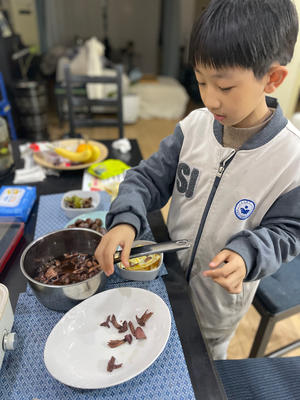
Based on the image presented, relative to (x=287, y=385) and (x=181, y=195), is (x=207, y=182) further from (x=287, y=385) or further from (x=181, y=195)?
(x=287, y=385)

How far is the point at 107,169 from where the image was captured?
1.22 metres

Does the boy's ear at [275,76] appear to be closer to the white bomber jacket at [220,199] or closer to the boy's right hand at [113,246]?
the white bomber jacket at [220,199]

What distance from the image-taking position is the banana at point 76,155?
1.23 metres

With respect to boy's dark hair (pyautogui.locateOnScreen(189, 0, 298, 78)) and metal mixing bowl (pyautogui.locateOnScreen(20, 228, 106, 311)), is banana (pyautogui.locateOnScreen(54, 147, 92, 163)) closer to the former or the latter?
metal mixing bowl (pyautogui.locateOnScreen(20, 228, 106, 311))

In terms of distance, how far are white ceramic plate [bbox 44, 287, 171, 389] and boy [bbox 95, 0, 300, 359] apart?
9 centimetres

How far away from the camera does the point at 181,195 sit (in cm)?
83

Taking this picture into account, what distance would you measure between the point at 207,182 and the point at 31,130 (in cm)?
313

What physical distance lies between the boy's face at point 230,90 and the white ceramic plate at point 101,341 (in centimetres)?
41

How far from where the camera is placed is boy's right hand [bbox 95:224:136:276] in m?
0.61

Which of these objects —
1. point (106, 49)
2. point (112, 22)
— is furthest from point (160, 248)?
point (112, 22)

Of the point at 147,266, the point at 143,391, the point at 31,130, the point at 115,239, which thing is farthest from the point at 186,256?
the point at 31,130

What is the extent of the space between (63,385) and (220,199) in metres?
0.51

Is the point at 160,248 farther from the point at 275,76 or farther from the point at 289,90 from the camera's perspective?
the point at 289,90

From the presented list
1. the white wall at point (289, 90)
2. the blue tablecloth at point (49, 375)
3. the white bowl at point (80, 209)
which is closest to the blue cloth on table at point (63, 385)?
the blue tablecloth at point (49, 375)
